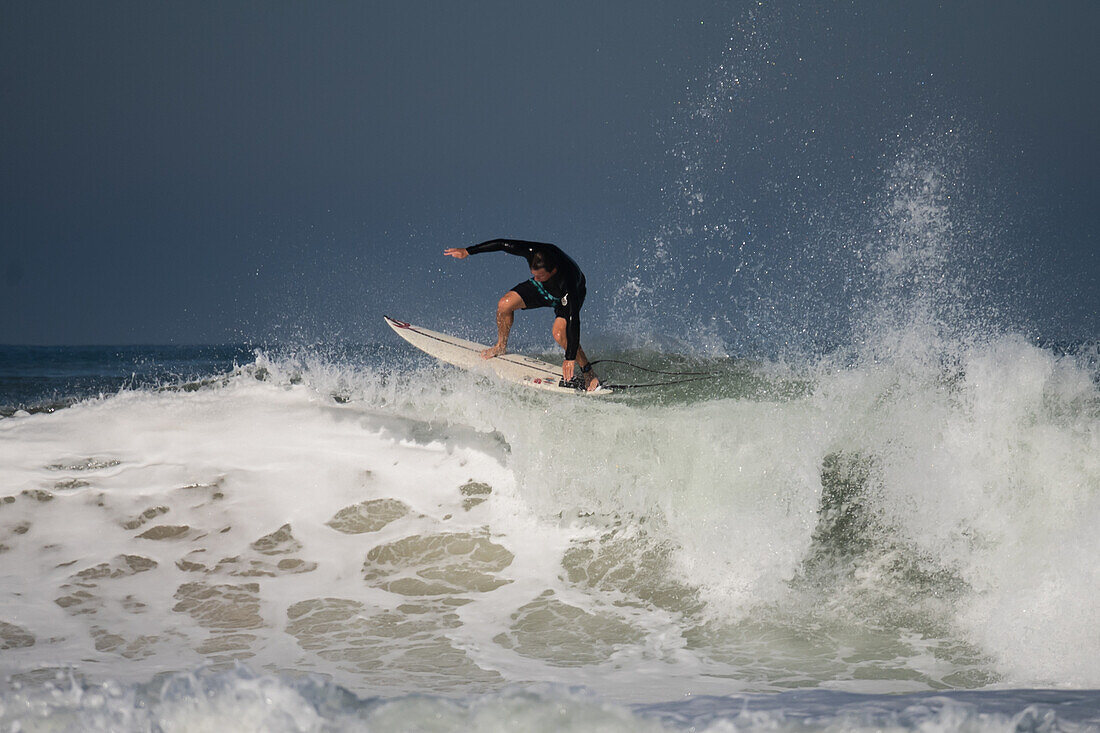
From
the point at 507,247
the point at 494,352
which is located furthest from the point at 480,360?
the point at 507,247

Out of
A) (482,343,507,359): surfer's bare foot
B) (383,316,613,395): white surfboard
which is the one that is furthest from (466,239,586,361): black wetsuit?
(482,343,507,359): surfer's bare foot

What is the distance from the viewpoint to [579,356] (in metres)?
7.57

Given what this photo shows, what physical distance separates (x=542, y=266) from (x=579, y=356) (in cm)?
106

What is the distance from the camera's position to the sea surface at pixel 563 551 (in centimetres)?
279

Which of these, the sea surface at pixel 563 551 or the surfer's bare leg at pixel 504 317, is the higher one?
the surfer's bare leg at pixel 504 317

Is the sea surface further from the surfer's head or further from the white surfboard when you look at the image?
the surfer's head

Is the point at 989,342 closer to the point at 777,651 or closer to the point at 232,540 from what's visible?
the point at 777,651

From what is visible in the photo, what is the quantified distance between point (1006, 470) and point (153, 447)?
267 inches

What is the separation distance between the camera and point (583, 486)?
582cm

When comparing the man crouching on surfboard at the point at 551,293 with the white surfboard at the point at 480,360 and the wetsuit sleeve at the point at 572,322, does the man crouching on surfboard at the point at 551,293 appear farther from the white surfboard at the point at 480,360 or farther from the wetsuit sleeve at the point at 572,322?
the white surfboard at the point at 480,360

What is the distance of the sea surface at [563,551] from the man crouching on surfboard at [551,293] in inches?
21.8

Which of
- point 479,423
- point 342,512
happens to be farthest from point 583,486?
point 342,512

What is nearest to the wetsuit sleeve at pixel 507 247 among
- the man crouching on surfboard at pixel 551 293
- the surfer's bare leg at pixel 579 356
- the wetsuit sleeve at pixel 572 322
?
the man crouching on surfboard at pixel 551 293

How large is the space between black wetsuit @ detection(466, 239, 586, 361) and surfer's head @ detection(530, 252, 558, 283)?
0.01m
